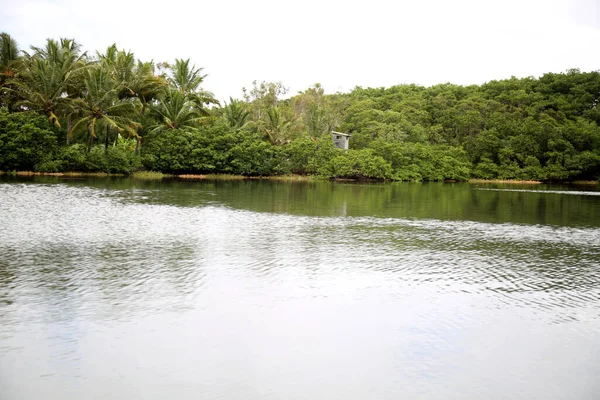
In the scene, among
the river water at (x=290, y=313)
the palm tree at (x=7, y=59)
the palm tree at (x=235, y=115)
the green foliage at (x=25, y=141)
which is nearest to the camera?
the river water at (x=290, y=313)

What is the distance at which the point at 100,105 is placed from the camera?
4238 centimetres

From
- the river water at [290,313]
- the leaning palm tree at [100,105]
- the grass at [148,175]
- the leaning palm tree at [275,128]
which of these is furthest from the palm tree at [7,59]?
the river water at [290,313]

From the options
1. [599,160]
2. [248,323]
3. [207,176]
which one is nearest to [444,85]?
[599,160]

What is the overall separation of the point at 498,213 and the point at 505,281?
45.3 feet

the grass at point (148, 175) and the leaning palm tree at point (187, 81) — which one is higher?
the leaning palm tree at point (187, 81)

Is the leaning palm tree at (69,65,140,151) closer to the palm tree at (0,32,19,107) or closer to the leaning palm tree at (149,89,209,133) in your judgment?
the leaning palm tree at (149,89,209,133)

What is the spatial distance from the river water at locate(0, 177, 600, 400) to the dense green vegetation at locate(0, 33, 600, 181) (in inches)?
1158

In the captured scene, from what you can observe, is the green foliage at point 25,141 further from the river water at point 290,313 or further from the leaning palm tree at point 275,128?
the river water at point 290,313

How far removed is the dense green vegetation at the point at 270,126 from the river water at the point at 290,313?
29418 mm

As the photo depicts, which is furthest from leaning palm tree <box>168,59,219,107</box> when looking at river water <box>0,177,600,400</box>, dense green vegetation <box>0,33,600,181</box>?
river water <box>0,177,600,400</box>

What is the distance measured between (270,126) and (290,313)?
4877cm

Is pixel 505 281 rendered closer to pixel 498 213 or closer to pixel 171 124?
pixel 498 213

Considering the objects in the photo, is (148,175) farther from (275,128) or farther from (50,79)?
(275,128)

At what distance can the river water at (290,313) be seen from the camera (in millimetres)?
5797
